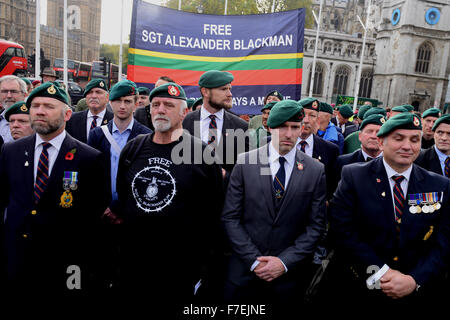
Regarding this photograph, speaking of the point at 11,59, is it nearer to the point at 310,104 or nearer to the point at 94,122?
the point at 94,122

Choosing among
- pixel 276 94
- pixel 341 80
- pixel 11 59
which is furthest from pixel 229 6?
pixel 276 94

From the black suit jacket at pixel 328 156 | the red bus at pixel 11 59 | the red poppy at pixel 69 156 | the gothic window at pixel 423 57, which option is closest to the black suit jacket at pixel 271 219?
the black suit jacket at pixel 328 156

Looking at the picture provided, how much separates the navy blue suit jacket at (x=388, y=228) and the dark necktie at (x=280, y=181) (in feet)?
1.82

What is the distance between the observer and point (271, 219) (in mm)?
2842

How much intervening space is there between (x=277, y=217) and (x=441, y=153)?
266cm

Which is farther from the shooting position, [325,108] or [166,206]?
[325,108]

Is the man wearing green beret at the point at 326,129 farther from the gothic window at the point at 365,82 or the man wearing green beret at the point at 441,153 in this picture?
the gothic window at the point at 365,82

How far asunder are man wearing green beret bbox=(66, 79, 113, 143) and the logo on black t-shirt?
2.14 meters

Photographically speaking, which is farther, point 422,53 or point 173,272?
point 422,53

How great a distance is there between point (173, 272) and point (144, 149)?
1.11 m
